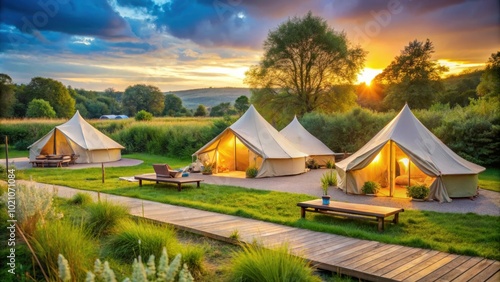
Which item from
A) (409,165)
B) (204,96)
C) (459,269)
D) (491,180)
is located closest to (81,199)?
(459,269)

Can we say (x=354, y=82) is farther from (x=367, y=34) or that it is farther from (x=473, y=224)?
(x=473, y=224)

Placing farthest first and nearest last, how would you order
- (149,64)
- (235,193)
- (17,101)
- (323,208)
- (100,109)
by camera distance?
(100,109)
(17,101)
(149,64)
(235,193)
(323,208)

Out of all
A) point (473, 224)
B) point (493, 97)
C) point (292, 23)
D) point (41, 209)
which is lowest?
point (473, 224)

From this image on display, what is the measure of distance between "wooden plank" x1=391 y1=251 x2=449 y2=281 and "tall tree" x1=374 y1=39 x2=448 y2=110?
30.9 m

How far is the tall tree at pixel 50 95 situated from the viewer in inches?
1692

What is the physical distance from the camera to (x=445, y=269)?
5.31 meters

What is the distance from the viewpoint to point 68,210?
9109mm

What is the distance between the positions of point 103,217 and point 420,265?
518 centimetres

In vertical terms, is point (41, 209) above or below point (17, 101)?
below

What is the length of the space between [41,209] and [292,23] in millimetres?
26265

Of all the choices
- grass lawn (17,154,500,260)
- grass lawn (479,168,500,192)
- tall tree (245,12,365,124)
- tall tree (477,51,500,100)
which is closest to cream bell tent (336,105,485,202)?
grass lawn (479,168,500,192)

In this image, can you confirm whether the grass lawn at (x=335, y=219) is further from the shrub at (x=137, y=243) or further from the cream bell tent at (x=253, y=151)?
the cream bell tent at (x=253, y=151)

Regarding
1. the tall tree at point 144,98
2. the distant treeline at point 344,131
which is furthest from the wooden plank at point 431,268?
the tall tree at point 144,98

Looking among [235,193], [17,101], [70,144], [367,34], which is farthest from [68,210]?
[17,101]
